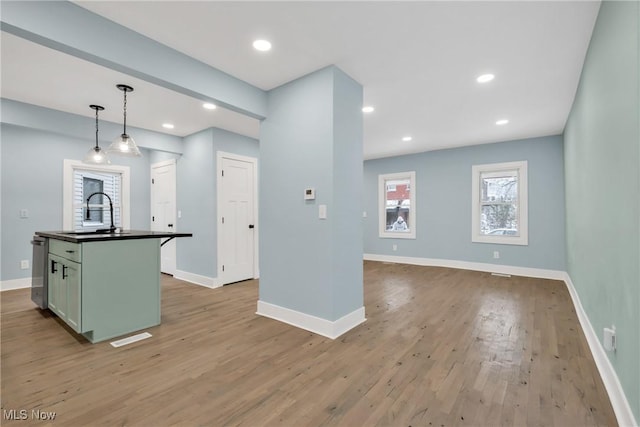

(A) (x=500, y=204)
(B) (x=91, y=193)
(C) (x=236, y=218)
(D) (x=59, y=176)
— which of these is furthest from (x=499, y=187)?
(D) (x=59, y=176)

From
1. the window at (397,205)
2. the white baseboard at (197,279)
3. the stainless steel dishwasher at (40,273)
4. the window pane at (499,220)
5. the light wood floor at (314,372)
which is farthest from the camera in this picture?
the window at (397,205)

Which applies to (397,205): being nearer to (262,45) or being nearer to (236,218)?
(236,218)

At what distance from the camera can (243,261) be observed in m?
5.12

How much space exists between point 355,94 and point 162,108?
260 centimetres

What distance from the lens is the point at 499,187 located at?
5828mm

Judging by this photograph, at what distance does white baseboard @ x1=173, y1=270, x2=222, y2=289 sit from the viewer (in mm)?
4656

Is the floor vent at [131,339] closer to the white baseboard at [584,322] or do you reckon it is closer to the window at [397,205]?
the white baseboard at [584,322]

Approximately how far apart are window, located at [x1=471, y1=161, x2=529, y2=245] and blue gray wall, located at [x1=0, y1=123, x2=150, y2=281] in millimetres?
6860

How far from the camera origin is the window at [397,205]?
6.81 m

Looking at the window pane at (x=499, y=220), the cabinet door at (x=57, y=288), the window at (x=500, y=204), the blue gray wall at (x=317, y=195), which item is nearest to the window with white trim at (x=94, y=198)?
the cabinet door at (x=57, y=288)

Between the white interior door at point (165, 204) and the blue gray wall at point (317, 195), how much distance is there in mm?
2867

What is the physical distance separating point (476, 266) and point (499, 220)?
3.33 ft

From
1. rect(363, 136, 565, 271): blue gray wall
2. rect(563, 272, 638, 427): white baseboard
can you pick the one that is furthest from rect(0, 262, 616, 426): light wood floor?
rect(363, 136, 565, 271): blue gray wall

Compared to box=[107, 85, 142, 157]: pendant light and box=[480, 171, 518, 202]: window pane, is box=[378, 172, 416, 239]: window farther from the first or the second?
box=[107, 85, 142, 157]: pendant light
